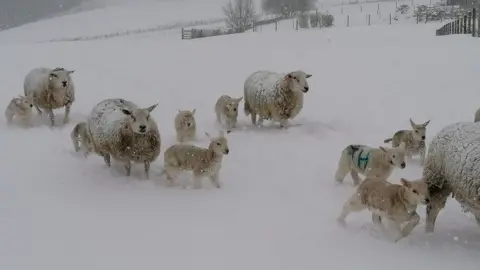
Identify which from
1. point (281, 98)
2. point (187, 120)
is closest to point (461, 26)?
point (281, 98)

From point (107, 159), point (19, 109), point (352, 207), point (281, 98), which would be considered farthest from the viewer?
point (19, 109)

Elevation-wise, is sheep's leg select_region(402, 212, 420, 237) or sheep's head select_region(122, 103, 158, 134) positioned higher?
sheep's head select_region(122, 103, 158, 134)

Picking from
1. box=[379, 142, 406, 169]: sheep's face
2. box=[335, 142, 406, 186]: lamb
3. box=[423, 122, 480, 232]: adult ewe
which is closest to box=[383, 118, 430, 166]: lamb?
box=[335, 142, 406, 186]: lamb

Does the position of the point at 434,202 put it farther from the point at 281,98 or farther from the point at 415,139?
the point at 281,98

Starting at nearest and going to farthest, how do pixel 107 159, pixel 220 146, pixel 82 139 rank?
pixel 220 146 → pixel 107 159 → pixel 82 139

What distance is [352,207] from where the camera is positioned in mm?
6543

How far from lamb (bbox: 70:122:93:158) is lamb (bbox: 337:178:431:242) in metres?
5.38

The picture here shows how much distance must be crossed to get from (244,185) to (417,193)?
3.06m

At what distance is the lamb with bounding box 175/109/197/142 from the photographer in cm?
1064

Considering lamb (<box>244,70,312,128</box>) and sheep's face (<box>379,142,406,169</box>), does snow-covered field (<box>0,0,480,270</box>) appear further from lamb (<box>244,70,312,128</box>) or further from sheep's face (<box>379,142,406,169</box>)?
sheep's face (<box>379,142,406,169</box>)

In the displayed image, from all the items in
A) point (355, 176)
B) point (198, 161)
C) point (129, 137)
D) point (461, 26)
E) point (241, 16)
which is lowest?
point (355, 176)

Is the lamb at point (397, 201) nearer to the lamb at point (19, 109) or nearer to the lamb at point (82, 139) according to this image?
the lamb at point (82, 139)

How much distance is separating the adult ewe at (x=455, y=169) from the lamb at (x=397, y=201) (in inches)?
12.9

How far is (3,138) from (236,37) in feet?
53.0
